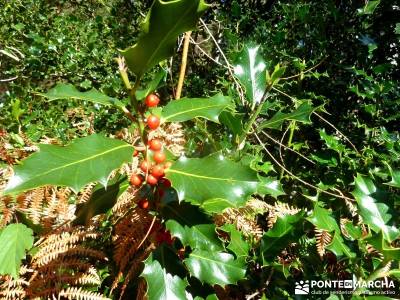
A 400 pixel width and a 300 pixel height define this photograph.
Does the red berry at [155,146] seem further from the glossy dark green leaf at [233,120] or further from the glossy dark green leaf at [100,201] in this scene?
the glossy dark green leaf at [233,120]

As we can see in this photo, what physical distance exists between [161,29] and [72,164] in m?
0.35

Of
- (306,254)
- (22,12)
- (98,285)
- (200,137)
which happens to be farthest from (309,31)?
(22,12)

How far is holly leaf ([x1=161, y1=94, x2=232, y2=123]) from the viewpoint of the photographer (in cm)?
112

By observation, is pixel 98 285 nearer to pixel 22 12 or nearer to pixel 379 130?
pixel 379 130

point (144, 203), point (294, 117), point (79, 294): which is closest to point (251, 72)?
point (294, 117)

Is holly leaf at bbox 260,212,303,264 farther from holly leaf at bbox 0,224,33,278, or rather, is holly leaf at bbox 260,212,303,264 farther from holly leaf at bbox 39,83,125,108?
holly leaf at bbox 0,224,33,278

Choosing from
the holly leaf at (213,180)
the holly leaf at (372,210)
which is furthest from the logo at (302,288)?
the holly leaf at (213,180)

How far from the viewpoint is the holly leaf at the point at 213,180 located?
0.90 meters

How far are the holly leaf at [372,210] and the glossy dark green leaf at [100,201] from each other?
0.69 meters

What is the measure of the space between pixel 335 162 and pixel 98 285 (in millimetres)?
1192

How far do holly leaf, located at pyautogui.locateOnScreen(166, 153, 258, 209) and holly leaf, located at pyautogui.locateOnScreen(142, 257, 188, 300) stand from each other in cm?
30

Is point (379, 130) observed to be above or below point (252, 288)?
above

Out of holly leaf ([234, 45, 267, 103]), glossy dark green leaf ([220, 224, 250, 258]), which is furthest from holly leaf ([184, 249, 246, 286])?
holly leaf ([234, 45, 267, 103])

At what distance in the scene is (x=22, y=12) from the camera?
3135mm
